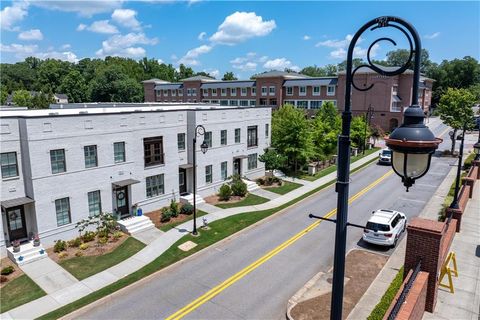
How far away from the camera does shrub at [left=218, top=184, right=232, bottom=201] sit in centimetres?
2919

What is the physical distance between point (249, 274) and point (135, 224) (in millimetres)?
9736

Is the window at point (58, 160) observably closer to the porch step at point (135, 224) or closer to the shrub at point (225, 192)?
the porch step at point (135, 224)

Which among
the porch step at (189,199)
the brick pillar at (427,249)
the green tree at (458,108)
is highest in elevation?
the green tree at (458,108)

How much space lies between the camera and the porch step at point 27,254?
18453 mm

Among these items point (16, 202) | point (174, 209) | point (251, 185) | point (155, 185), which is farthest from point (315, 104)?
point (16, 202)

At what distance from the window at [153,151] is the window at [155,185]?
112 cm

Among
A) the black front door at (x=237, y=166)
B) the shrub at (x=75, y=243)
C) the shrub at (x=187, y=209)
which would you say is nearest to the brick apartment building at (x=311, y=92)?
the black front door at (x=237, y=166)

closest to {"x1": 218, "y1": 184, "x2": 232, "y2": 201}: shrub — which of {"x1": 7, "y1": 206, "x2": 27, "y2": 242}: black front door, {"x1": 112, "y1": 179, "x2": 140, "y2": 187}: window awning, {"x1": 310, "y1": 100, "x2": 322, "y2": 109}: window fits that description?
{"x1": 112, "y1": 179, "x2": 140, "y2": 187}: window awning

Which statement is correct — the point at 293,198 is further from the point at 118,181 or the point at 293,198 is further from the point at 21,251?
the point at 21,251

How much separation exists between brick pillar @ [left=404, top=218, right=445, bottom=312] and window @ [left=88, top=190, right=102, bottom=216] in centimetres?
1899

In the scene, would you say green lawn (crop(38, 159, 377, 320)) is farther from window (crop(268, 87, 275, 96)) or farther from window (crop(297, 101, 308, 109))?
window (crop(268, 87, 275, 96))

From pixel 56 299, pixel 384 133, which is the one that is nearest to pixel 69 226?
pixel 56 299

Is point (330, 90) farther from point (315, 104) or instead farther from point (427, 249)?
point (427, 249)

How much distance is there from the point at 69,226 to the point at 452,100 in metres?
47.8
